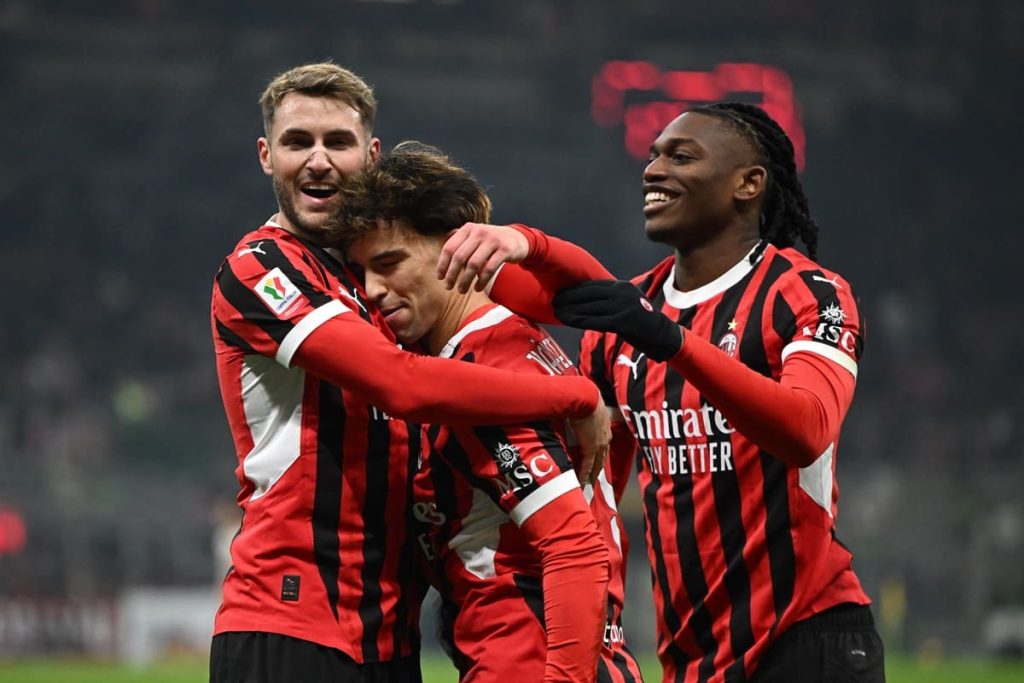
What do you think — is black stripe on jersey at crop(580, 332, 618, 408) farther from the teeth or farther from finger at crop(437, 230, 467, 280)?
finger at crop(437, 230, 467, 280)

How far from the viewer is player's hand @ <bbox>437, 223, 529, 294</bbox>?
273 centimetres

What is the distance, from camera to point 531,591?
9.44 feet

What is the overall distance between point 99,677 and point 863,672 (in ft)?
30.8

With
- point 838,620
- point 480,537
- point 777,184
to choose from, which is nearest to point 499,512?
point 480,537

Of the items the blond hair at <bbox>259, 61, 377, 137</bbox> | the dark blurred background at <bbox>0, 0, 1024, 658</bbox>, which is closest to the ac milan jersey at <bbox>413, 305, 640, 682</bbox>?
the blond hair at <bbox>259, 61, 377, 137</bbox>

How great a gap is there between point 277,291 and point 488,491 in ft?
2.10

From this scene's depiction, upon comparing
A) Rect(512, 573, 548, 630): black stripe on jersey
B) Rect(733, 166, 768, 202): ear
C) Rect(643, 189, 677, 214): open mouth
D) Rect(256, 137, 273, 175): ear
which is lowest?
Rect(512, 573, 548, 630): black stripe on jersey

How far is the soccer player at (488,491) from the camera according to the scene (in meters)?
2.73

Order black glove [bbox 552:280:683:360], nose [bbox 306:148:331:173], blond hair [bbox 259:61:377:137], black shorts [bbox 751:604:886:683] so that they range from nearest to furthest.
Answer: black glove [bbox 552:280:683:360] < black shorts [bbox 751:604:886:683] < nose [bbox 306:148:331:173] < blond hair [bbox 259:61:377:137]

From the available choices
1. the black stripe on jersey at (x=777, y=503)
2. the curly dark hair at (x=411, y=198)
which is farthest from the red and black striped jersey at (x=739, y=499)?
the curly dark hair at (x=411, y=198)

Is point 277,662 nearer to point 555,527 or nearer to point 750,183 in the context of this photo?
point 555,527

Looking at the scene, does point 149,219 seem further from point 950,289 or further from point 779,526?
point 779,526

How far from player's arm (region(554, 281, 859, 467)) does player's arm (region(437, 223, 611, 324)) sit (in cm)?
8

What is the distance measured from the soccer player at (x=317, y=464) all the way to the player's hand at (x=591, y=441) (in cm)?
1
